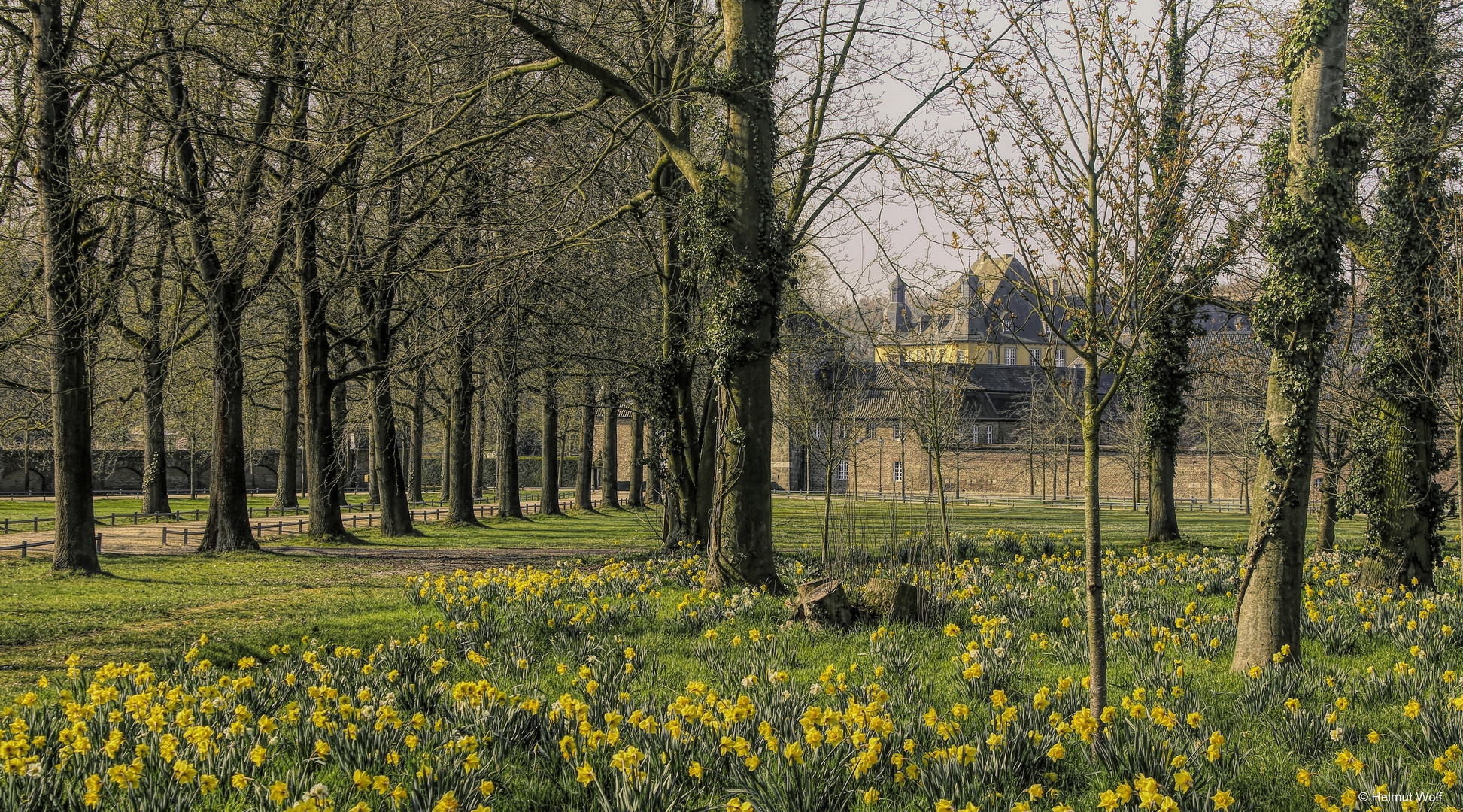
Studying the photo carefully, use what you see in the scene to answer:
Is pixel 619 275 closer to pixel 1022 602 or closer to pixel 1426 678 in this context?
pixel 1022 602

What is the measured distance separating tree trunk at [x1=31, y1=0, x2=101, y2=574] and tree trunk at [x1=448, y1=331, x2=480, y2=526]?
18.6ft

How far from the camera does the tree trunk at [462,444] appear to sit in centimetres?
1992

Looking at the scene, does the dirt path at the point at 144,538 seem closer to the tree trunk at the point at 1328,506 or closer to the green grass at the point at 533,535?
the green grass at the point at 533,535

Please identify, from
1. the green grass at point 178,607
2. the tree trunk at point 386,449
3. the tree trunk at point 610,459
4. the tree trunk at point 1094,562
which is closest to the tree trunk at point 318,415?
the tree trunk at point 386,449

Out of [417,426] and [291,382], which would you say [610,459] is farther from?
[291,382]

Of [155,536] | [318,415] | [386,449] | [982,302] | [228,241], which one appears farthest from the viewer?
[155,536]

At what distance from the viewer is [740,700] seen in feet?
13.0

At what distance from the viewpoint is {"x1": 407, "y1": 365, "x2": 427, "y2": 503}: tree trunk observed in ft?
54.5

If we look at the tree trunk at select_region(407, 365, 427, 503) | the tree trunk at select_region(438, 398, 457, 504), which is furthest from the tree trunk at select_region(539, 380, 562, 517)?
the tree trunk at select_region(407, 365, 427, 503)

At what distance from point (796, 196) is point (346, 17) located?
18.6 feet

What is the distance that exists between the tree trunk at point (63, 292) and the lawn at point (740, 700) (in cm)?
303

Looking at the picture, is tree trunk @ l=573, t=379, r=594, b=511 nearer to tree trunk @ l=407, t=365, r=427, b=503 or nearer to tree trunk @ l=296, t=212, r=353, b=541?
tree trunk @ l=407, t=365, r=427, b=503

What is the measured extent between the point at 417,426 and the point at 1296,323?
22.4 metres

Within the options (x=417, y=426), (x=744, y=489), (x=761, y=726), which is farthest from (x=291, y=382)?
(x=761, y=726)
